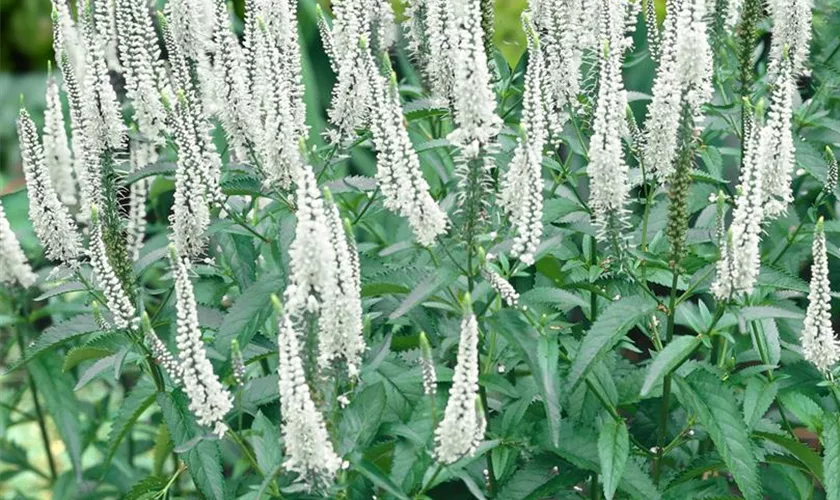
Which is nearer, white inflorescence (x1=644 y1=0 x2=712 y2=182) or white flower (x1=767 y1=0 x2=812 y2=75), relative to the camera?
white inflorescence (x1=644 y1=0 x2=712 y2=182)

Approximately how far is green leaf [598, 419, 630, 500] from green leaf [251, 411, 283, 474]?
0.95 metres

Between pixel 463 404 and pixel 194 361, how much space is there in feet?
2.42

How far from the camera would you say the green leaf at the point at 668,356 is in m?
3.36

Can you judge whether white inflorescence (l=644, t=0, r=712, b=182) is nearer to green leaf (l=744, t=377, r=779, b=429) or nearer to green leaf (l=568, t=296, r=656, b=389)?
green leaf (l=568, t=296, r=656, b=389)

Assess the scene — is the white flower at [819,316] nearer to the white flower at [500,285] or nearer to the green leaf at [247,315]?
the white flower at [500,285]

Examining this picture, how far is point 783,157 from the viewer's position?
3.53 metres

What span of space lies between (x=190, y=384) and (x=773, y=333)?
2024mm

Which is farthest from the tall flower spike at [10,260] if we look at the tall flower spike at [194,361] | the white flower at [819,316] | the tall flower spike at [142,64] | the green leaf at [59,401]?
the white flower at [819,316]

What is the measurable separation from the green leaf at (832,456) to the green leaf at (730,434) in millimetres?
239

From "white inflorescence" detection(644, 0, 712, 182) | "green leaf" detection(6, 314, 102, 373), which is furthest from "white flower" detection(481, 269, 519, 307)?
"green leaf" detection(6, 314, 102, 373)

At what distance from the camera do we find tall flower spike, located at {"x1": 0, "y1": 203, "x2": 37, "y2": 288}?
3.87m

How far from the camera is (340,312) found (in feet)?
10.1

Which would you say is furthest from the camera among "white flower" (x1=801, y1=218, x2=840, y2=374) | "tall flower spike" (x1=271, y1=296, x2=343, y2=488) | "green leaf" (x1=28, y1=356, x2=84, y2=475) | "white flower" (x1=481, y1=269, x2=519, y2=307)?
"green leaf" (x1=28, y1=356, x2=84, y2=475)

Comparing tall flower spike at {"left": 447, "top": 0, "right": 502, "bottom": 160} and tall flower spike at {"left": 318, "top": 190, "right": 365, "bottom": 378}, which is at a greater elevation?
tall flower spike at {"left": 447, "top": 0, "right": 502, "bottom": 160}
